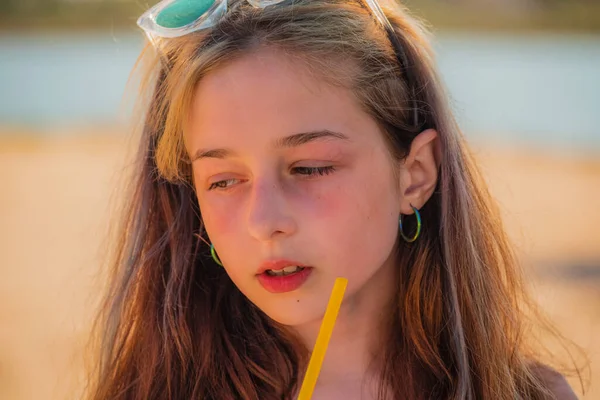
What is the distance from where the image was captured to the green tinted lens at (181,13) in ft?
7.09

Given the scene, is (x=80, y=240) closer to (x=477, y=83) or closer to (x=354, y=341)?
(x=354, y=341)

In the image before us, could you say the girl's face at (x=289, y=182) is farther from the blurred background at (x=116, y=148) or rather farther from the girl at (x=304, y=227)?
the blurred background at (x=116, y=148)

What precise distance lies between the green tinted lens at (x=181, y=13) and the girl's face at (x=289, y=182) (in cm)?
19

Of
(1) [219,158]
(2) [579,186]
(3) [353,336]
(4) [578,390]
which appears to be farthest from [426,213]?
(2) [579,186]

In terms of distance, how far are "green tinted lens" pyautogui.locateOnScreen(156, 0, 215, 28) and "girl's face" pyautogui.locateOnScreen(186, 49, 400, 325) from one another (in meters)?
0.19

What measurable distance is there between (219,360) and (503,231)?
86 cm

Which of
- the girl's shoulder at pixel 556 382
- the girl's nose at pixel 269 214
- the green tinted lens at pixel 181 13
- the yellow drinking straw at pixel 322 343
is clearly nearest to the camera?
the yellow drinking straw at pixel 322 343

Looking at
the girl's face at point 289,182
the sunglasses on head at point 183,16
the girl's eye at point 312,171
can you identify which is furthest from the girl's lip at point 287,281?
the sunglasses on head at point 183,16

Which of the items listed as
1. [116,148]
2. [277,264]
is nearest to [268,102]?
[277,264]

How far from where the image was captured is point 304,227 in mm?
1978

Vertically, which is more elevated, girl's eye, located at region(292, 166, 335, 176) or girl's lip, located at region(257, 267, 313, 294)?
girl's eye, located at region(292, 166, 335, 176)

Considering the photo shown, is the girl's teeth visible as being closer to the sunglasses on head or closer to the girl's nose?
the girl's nose

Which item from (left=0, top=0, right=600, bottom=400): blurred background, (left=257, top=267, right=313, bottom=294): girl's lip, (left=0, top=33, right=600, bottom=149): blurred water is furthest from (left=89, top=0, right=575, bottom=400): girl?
(left=0, top=33, right=600, bottom=149): blurred water

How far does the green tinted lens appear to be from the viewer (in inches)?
85.1
